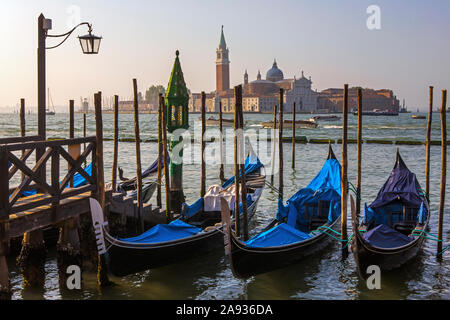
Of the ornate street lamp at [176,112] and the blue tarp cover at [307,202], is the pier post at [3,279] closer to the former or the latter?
the blue tarp cover at [307,202]

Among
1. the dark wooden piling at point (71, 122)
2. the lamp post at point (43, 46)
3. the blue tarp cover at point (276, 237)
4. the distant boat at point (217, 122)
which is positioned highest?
the lamp post at point (43, 46)

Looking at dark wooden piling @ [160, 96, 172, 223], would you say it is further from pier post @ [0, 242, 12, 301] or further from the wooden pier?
pier post @ [0, 242, 12, 301]

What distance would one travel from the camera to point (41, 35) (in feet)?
16.3

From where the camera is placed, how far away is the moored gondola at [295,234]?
5.22 meters

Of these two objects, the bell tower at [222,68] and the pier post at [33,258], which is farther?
the bell tower at [222,68]

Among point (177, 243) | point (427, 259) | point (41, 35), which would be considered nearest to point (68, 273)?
point (177, 243)

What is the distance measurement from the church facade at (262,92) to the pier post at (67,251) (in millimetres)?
79798

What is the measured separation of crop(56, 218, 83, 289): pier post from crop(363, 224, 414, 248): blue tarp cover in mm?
3041

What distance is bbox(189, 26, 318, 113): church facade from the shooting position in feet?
295

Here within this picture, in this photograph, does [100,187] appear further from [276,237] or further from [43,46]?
[276,237]

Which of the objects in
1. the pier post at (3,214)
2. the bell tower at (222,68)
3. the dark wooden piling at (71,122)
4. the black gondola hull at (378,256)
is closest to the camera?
the pier post at (3,214)

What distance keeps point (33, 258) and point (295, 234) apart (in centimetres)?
271

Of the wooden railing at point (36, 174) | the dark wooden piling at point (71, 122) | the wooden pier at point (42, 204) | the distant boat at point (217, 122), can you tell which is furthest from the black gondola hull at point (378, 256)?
the distant boat at point (217, 122)

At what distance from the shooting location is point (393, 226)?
692 cm
